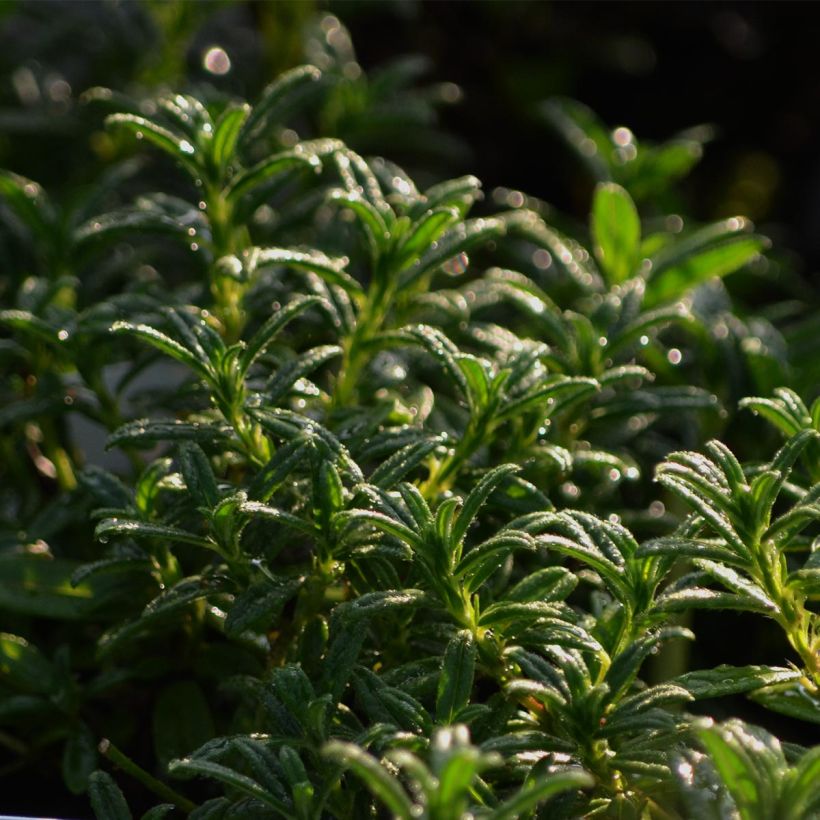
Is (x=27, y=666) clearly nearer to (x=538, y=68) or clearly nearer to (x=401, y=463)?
(x=401, y=463)

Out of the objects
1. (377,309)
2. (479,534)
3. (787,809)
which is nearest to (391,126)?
(377,309)

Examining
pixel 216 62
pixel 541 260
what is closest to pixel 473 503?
pixel 541 260

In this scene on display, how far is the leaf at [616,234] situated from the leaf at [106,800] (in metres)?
1.04

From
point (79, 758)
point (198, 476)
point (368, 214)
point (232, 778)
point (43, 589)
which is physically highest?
point (368, 214)

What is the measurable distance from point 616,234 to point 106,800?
110 cm

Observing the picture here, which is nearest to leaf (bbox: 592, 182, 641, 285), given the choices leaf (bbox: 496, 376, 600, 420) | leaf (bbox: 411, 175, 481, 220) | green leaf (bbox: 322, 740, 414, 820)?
leaf (bbox: 411, 175, 481, 220)

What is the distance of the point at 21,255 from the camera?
1.87 m

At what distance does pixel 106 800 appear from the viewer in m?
1.18

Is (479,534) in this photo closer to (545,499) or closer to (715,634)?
(545,499)

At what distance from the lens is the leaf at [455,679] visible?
112cm

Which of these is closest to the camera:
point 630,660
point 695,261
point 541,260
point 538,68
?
point 630,660

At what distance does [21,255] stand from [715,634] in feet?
3.82

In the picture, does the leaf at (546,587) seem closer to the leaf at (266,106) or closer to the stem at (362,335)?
the stem at (362,335)

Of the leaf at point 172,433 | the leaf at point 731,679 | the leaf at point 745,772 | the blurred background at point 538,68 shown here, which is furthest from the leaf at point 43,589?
the blurred background at point 538,68
